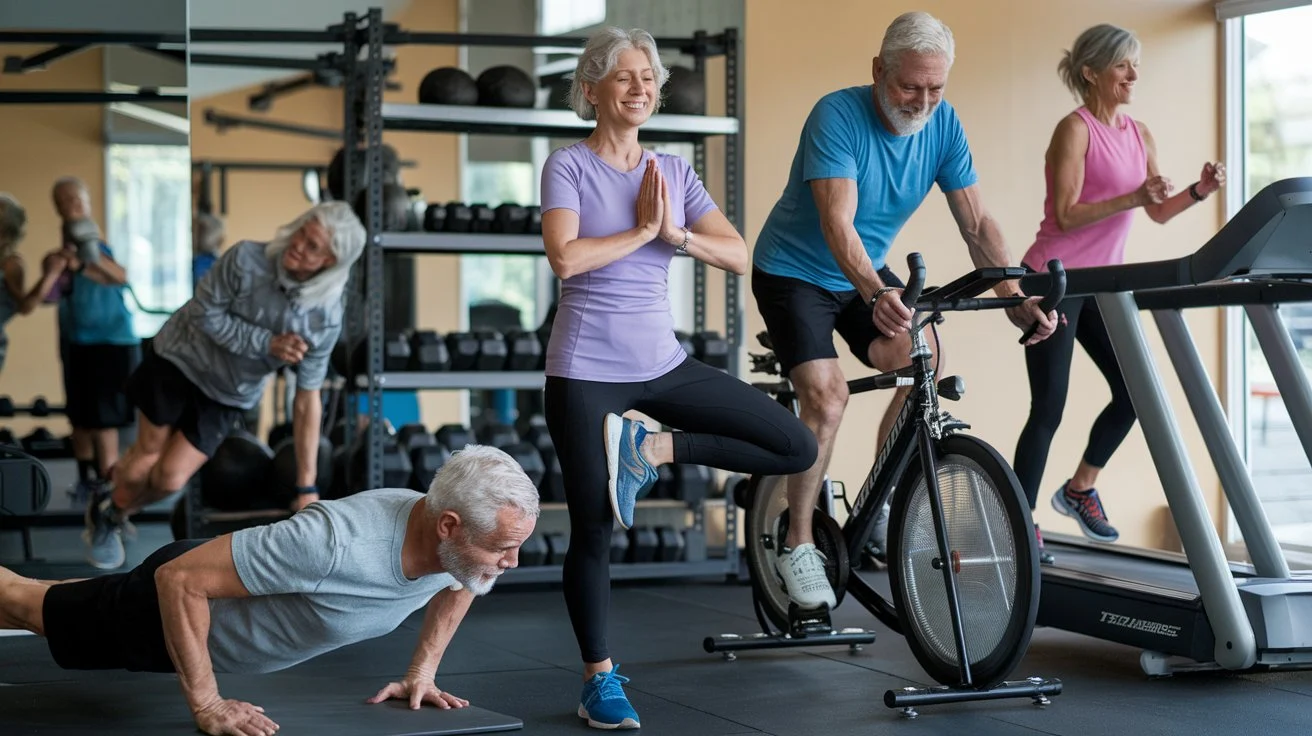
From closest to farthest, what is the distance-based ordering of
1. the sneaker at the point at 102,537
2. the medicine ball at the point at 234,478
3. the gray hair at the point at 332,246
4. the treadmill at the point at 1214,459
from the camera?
the treadmill at the point at 1214,459
the gray hair at the point at 332,246
the sneaker at the point at 102,537
the medicine ball at the point at 234,478

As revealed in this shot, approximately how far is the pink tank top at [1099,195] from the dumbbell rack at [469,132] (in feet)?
4.37

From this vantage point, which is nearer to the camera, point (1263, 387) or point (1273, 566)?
point (1273, 566)

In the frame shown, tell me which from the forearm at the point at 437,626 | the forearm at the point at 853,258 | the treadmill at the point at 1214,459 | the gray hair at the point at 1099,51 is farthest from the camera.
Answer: the gray hair at the point at 1099,51

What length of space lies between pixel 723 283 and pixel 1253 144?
217cm

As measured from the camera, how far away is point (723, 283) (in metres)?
5.64

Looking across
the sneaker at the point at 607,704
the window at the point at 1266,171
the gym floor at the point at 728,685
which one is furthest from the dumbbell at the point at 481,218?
the window at the point at 1266,171

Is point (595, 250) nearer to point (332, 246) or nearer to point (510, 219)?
point (332, 246)

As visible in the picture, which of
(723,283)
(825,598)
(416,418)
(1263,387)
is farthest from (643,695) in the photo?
(416,418)

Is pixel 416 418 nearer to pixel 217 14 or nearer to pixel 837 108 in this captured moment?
pixel 217 14

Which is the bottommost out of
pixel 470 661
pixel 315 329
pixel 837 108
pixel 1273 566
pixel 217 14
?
pixel 470 661

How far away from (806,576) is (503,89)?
2.28 meters

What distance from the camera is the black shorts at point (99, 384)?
454 cm

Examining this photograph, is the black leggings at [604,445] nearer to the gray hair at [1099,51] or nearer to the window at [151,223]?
the gray hair at [1099,51]

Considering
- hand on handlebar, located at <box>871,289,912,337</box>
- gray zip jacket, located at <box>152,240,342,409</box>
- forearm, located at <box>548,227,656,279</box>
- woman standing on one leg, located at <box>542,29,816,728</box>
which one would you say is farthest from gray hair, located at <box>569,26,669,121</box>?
gray zip jacket, located at <box>152,240,342,409</box>
